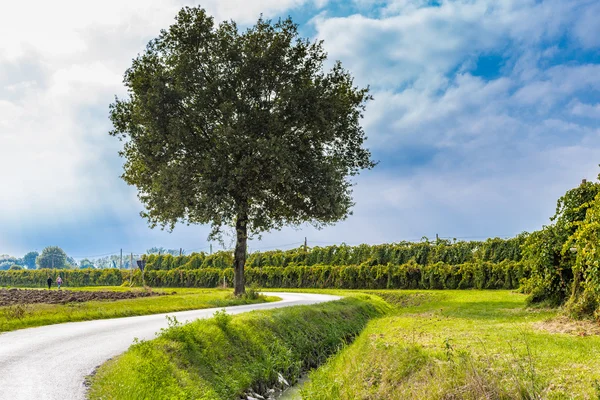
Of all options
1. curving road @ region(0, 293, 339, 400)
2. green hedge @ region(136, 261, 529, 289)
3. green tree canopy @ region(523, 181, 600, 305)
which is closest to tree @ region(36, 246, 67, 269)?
green hedge @ region(136, 261, 529, 289)

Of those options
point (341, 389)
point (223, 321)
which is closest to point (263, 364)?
point (223, 321)

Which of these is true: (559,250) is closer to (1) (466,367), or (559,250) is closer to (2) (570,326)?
(2) (570,326)

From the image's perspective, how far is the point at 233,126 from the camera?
26.7 meters

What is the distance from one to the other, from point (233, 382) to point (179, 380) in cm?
161

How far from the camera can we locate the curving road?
27.2 feet

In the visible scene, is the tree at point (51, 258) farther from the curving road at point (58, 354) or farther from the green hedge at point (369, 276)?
the curving road at point (58, 354)

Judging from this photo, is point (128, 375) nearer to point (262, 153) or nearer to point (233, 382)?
point (233, 382)

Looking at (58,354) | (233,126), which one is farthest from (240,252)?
(58,354)

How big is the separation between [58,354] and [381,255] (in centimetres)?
3904

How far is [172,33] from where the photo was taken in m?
29.1

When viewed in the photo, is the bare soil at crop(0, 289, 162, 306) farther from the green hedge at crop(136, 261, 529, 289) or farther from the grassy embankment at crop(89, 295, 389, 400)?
the green hedge at crop(136, 261, 529, 289)

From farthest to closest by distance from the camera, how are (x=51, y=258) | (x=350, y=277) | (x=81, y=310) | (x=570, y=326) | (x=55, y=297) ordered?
1. (x=51, y=258)
2. (x=350, y=277)
3. (x=55, y=297)
4. (x=81, y=310)
5. (x=570, y=326)

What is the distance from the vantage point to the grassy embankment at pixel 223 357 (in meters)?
9.23

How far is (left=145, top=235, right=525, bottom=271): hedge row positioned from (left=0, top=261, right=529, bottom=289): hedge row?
141cm
